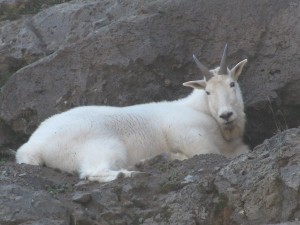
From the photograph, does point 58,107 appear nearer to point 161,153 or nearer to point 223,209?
point 161,153

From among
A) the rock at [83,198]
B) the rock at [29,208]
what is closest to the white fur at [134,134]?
the rock at [83,198]

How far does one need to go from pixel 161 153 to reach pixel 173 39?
291cm

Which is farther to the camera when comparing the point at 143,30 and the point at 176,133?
the point at 143,30

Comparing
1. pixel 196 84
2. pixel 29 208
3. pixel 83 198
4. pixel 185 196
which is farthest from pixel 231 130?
pixel 29 208

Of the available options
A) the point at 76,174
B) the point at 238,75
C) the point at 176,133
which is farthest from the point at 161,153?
the point at 238,75

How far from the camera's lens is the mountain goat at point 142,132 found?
10734 millimetres

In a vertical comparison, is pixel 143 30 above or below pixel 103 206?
above

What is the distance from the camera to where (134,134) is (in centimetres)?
1156

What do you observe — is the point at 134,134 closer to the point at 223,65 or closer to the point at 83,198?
the point at 223,65

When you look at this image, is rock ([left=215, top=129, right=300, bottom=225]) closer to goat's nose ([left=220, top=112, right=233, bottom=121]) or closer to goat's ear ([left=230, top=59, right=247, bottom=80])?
goat's nose ([left=220, top=112, right=233, bottom=121])

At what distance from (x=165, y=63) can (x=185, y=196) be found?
5338mm

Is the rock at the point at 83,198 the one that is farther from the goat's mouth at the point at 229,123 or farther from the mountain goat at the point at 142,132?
the goat's mouth at the point at 229,123

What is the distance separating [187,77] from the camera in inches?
537

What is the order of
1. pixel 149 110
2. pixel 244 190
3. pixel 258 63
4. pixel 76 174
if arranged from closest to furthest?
pixel 244 190, pixel 76 174, pixel 149 110, pixel 258 63
